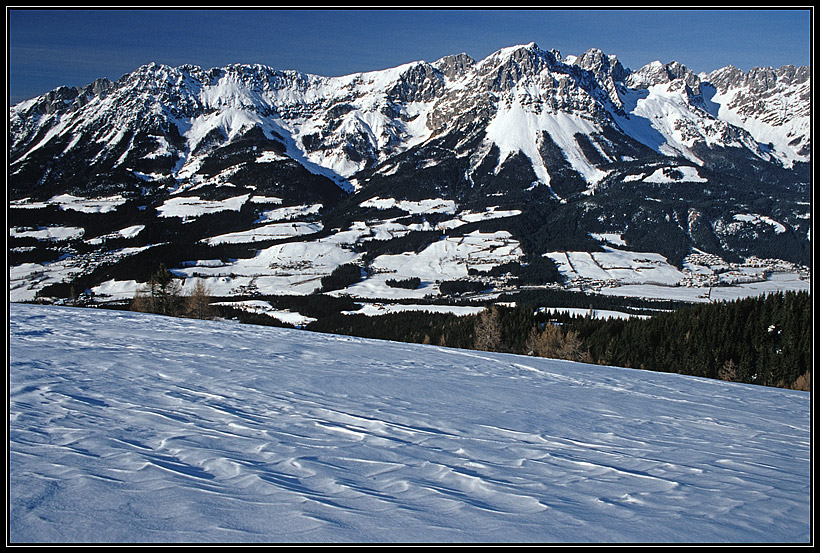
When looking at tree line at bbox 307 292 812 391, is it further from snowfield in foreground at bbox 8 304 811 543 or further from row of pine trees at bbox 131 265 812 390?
snowfield in foreground at bbox 8 304 811 543

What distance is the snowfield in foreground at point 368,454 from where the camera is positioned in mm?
4672

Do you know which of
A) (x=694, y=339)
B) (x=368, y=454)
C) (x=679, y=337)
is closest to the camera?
(x=368, y=454)

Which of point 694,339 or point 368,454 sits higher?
point 368,454

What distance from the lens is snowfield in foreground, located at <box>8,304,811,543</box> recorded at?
4.67 meters

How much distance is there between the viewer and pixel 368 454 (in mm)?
6715

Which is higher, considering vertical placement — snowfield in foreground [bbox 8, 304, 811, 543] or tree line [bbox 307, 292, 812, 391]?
snowfield in foreground [bbox 8, 304, 811, 543]

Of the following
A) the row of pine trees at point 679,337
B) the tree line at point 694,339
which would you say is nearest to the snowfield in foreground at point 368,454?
the row of pine trees at point 679,337

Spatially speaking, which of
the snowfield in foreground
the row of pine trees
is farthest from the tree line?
the snowfield in foreground

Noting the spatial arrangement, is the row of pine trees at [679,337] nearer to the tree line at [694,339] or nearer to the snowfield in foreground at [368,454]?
the tree line at [694,339]

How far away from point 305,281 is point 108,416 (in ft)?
433

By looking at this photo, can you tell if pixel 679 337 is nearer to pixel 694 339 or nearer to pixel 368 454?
pixel 694 339

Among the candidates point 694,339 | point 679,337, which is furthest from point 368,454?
point 679,337

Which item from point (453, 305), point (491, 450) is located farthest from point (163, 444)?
point (453, 305)

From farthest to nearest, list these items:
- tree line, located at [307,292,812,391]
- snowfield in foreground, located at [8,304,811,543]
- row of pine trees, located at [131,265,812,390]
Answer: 1. tree line, located at [307,292,812,391]
2. row of pine trees, located at [131,265,812,390]
3. snowfield in foreground, located at [8,304,811,543]
